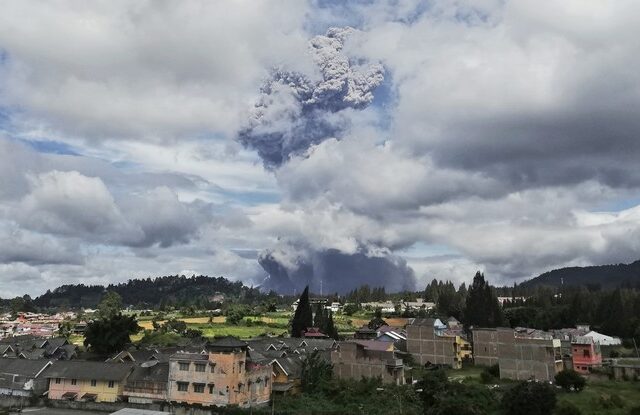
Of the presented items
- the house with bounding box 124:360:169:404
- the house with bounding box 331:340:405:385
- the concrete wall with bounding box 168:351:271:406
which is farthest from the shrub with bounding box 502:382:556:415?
the house with bounding box 124:360:169:404

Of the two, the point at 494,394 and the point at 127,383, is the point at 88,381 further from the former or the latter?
the point at 494,394

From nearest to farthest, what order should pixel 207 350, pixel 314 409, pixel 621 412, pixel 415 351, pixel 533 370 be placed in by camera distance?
1. pixel 621 412
2. pixel 314 409
3. pixel 207 350
4. pixel 533 370
5. pixel 415 351

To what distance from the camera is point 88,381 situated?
66.9 meters

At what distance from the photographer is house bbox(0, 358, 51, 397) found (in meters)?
69.0

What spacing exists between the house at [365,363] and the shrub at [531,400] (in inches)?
665

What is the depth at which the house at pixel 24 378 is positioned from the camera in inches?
2717

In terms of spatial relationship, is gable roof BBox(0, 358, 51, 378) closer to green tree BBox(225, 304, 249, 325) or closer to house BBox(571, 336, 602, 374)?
house BBox(571, 336, 602, 374)

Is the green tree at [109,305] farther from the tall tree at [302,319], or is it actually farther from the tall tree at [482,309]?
the tall tree at [482,309]

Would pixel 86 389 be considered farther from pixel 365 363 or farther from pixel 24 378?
pixel 365 363

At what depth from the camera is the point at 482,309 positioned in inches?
4744

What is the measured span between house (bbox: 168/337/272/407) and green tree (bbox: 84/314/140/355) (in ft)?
97.4

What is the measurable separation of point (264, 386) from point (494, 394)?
25.7 metres

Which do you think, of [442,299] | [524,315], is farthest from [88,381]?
[442,299]

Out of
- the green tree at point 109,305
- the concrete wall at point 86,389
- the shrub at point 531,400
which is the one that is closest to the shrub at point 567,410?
the shrub at point 531,400
